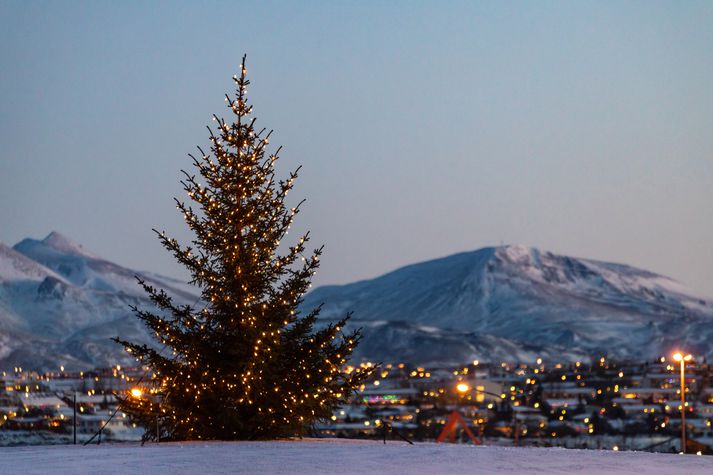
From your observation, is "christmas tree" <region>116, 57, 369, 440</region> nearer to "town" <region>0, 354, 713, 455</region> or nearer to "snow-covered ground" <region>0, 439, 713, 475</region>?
"snow-covered ground" <region>0, 439, 713, 475</region>

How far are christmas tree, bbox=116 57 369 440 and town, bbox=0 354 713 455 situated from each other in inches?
582

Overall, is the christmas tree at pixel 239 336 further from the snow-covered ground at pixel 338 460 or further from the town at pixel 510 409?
the town at pixel 510 409

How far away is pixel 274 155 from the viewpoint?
26109 millimetres

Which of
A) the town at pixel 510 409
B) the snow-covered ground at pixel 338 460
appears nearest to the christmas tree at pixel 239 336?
the snow-covered ground at pixel 338 460

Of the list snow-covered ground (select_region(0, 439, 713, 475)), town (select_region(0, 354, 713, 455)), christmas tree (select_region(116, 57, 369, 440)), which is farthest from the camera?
town (select_region(0, 354, 713, 455))

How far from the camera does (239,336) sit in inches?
967

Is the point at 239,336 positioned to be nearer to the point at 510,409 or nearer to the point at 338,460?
the point at 338,460

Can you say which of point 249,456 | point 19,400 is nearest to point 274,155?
point 249,456

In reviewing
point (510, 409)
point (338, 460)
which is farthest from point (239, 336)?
point (510, 409)

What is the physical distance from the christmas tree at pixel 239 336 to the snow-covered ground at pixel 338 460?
11.0 feet

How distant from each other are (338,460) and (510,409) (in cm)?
9798

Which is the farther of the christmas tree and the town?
the town

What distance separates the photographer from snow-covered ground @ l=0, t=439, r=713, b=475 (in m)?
16.7

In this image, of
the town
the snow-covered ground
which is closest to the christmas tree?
the snow-covered ground
